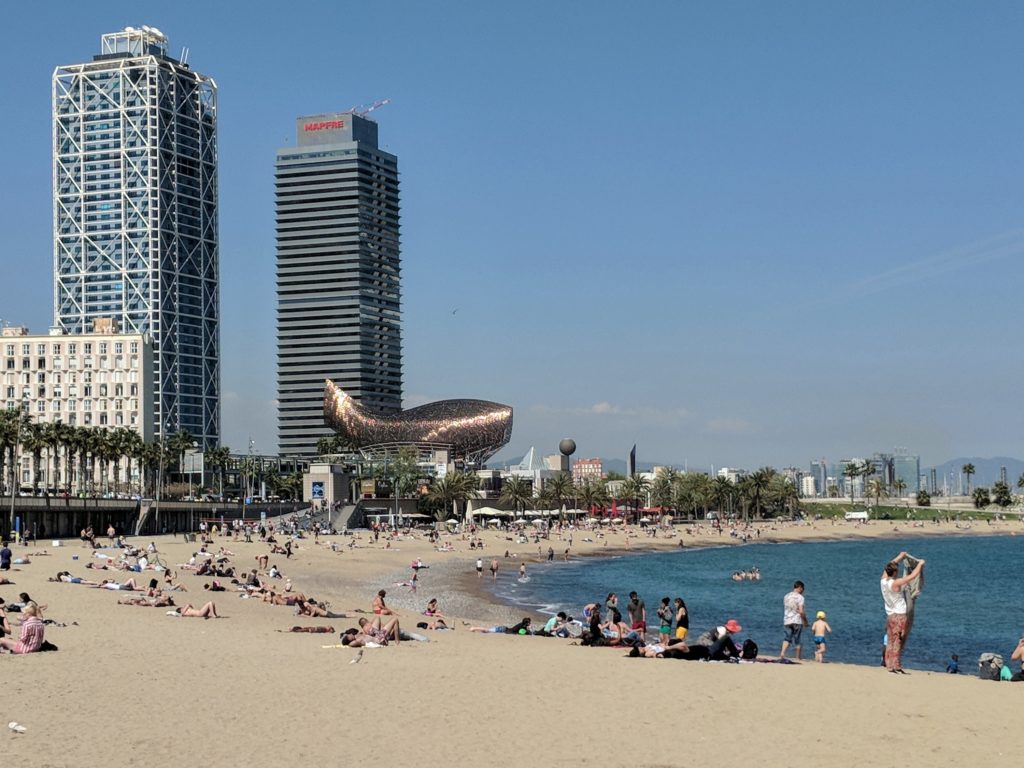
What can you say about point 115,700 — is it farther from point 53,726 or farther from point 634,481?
point 634,481

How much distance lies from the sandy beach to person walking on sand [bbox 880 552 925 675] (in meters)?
0.43

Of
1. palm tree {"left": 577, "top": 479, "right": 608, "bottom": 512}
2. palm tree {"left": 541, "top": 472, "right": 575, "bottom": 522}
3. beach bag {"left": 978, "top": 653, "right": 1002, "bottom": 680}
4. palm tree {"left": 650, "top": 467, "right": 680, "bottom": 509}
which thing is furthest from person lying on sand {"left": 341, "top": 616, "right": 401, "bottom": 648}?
palm tree {"left": 650, "top": 467, "right": 680, "bottom": 509}

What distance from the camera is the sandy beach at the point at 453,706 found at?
13.3 meters

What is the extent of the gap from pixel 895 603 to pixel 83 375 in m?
151

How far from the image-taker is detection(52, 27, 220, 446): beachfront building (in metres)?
190

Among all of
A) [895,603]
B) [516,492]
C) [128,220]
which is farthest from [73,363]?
[895,603]

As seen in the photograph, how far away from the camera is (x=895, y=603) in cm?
1892

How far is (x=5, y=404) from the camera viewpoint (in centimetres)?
15038

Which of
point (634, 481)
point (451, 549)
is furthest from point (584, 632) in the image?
point (634, 481)

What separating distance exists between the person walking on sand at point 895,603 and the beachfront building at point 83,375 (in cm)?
14528

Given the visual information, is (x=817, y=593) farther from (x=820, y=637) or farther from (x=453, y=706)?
(x=453, y=706)

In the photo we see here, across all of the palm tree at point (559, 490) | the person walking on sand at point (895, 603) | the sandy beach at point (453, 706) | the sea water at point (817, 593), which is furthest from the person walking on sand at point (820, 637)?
the palm tree at point (559, 490)

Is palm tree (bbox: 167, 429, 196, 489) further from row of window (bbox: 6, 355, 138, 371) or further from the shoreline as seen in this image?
the shoreline

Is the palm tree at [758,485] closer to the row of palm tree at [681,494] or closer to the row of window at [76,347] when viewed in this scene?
the row of palm tree at [681,494]
